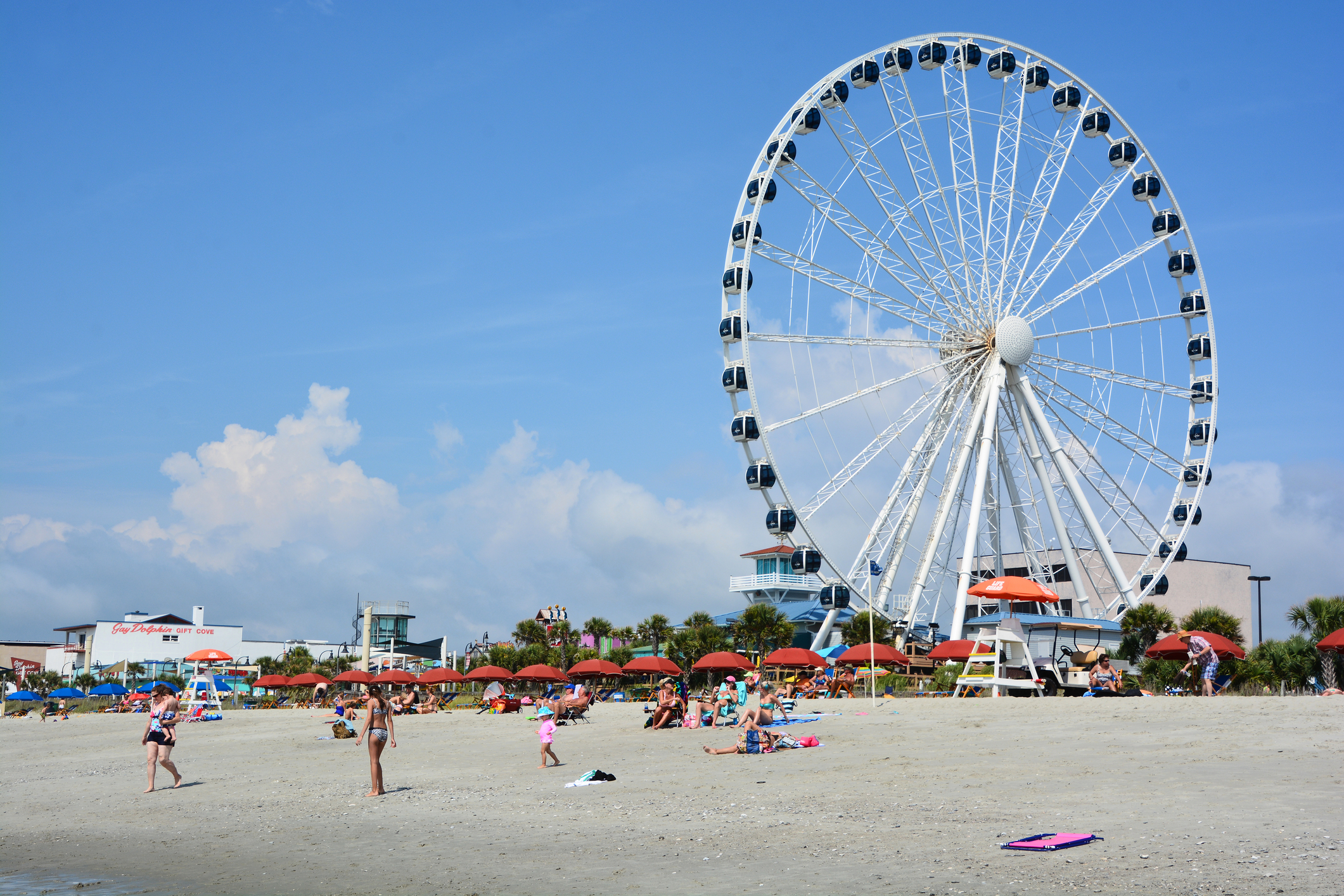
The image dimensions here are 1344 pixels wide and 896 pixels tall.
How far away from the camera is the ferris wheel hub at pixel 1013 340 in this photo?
39.7 m

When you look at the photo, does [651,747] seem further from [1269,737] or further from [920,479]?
[920,479]

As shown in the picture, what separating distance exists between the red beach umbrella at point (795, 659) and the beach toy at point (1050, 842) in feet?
91.9

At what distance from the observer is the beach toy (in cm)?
923

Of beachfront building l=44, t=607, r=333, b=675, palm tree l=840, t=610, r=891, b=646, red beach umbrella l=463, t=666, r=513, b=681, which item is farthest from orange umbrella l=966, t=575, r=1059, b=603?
beachfront building l=44, t=607, r=333, b=675

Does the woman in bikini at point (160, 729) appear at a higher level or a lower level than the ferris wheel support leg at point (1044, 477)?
lower

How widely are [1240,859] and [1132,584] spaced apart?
130 feet

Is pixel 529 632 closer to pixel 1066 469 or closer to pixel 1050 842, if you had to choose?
pixel 1066 469

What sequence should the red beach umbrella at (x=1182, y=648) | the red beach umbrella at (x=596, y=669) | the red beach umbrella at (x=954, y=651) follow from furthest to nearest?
1. the red beach umbrella at (x=596, y=669)
2. the red beach umbrella at (x=954, y=651)
3. the red beach umbrella at (x=1182, y=648)

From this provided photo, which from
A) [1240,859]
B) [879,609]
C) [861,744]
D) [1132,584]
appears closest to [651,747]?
[861,744]

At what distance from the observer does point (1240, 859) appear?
8516 mm

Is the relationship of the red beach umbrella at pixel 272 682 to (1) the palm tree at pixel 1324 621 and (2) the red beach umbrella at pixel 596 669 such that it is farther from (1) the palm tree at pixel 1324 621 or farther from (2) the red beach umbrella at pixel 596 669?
(1) the palm tree at pixel 1324 621

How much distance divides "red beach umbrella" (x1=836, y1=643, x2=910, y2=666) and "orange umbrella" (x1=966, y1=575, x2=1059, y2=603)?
6290 millimetres

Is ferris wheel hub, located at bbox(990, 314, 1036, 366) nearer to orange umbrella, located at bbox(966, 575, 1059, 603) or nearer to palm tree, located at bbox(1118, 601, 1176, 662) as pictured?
palm tree, located at bbox(1118, 601, 1176, 662)

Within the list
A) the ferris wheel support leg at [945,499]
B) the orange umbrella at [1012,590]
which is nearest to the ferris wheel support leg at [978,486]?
the ferris wheel support leg at [945,499]
